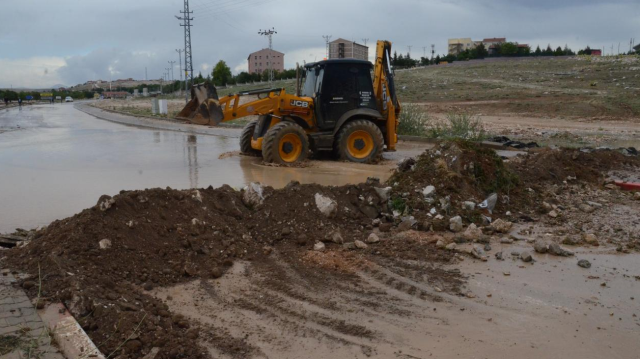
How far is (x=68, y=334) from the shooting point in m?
4.37

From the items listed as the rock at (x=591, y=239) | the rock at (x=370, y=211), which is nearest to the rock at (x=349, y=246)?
the rock at (x=370, y=211)

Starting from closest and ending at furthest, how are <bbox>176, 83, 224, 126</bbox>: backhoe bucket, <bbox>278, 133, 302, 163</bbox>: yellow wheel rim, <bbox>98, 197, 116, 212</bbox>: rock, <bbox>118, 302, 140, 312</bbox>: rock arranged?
<bbox>118, 302, 140, 312</bbox>: rock
<bbox>98, 197, 116, 212</bbox>: rock
<bbox>278, 133, 302, 163</bbox>: yellow wheel rim
<bbox>176, 83, 224, 126</bbox>: backhoe bucket

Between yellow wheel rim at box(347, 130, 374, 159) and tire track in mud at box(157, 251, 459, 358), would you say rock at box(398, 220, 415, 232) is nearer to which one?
tire track in mud at box(157, 251, 459, 358)

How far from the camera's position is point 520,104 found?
35.0m

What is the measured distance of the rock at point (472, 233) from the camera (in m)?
7.38

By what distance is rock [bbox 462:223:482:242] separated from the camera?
7380 mm

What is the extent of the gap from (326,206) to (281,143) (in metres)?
6.26

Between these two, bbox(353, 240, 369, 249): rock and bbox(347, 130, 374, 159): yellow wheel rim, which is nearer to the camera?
bbox(353, 240, 369, 249): rock

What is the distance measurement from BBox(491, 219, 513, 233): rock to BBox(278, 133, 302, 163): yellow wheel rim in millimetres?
6767

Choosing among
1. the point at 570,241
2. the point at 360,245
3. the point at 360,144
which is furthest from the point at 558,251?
the point at 360,144

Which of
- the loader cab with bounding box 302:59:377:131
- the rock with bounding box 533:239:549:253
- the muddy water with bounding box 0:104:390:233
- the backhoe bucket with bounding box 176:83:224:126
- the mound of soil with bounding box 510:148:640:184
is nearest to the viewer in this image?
the rock with bounding box 533:239:549:253

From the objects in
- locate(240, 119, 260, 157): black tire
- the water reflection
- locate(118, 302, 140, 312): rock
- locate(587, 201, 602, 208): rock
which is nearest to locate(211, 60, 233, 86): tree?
the water reflection

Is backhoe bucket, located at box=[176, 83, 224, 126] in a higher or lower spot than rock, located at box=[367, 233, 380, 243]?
higher

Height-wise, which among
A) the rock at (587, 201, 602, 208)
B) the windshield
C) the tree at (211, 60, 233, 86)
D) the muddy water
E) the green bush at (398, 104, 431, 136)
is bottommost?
the rock at (587, 201, 602, 208)
